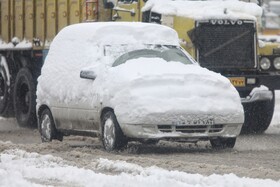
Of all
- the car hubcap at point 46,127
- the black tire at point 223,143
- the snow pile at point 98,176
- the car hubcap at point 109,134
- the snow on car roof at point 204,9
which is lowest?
the car hubcap at point 46,127

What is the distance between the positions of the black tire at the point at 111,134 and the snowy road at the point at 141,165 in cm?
13

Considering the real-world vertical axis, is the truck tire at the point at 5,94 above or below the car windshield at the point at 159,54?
below

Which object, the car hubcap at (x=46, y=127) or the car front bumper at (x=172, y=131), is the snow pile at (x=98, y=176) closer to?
the car front bumper at (x=172, y=131)

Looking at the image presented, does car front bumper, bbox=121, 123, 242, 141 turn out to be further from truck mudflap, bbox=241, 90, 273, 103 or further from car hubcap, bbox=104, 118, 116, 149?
truck mudflap, bbox=241, 90, 273, 103

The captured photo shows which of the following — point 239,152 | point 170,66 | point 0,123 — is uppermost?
point 170,66

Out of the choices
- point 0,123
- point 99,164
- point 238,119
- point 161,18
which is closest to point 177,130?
point 238,119

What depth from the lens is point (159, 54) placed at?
50.8 feet

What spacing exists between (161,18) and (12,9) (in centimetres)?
602

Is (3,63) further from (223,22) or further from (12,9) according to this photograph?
(223,22)

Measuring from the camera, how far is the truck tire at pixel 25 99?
2181 centimetres

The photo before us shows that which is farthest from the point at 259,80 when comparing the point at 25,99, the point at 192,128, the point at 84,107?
the point at 25,99

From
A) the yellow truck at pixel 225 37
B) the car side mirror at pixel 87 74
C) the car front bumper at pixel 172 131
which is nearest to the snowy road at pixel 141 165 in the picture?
the car front bumper at pixel 172 131

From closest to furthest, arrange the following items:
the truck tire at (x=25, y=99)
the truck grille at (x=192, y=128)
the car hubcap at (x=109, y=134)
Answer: the truck grille at (x=192, y=128) < the car hubcap at (x=109, y=134) < the truck tire at (x=25, y=99)

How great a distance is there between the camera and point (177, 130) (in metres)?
14.0
